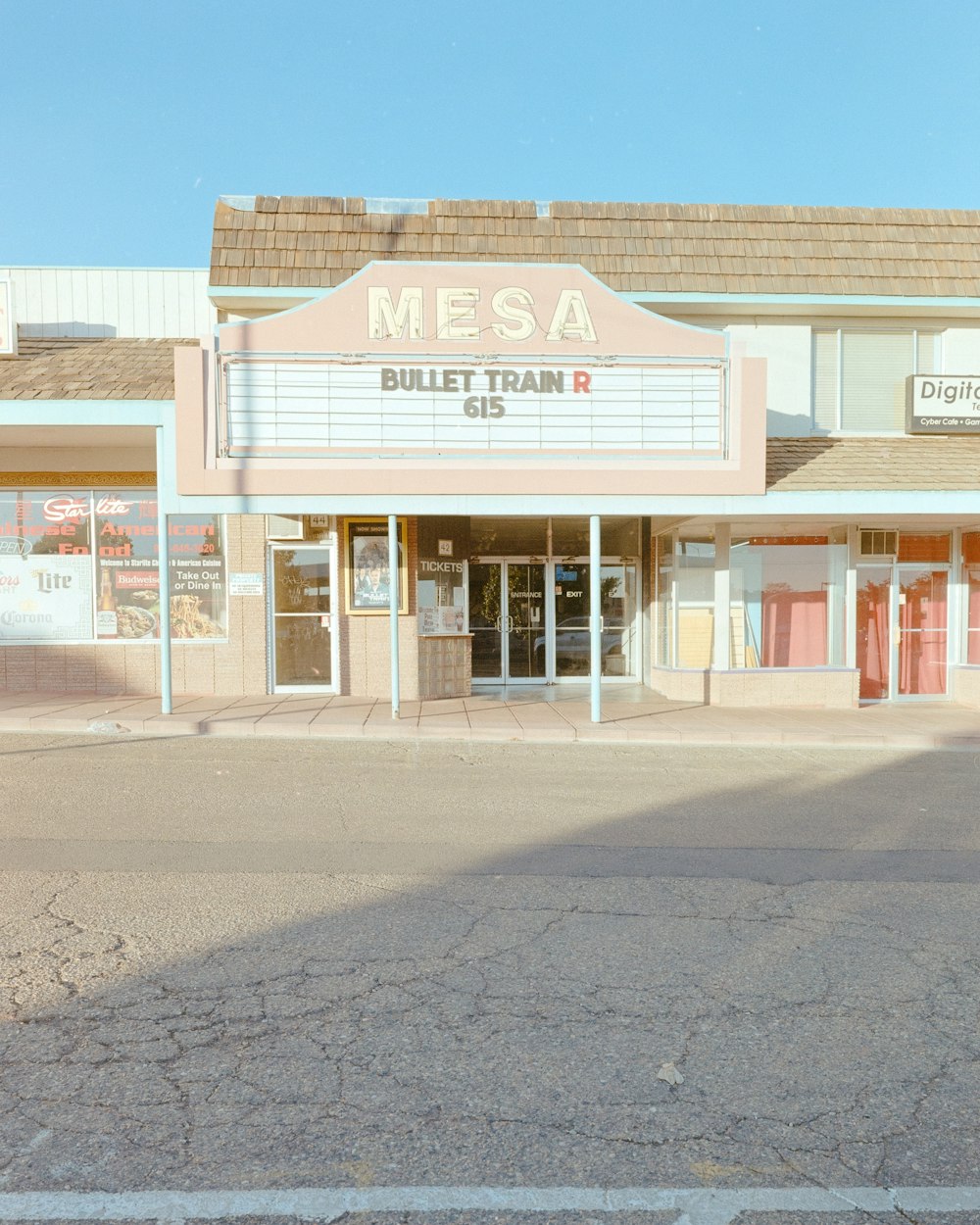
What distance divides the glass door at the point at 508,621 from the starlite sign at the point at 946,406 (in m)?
6.61

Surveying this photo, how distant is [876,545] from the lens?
15.7 m

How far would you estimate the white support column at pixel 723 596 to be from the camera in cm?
1516

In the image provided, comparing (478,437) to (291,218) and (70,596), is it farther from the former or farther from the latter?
(70,596)

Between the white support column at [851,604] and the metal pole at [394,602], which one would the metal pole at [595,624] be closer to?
the metal pole at [394,602]

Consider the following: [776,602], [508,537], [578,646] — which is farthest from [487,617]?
[776,602]

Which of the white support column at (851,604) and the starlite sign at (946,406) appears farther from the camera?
the starlite sign at (946,406)

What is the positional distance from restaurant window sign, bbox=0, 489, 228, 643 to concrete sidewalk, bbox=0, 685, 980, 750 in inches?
42.9

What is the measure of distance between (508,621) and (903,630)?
6.60 meters

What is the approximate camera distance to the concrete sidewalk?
12.4 meters

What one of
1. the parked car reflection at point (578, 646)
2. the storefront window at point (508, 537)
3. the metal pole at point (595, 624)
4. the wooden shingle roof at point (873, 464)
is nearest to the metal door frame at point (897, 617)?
the wooden shingle roof at point (873, 464)

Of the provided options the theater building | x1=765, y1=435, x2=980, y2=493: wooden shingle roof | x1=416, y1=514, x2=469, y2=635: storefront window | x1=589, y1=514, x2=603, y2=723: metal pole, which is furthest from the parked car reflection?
x1=765, y1=435, x2=980, y2=493: wooden shingle roof

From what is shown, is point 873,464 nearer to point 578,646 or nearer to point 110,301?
point 578,646

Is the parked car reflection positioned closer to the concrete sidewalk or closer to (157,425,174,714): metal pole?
the concrete sidewalk

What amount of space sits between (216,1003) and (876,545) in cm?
1391
